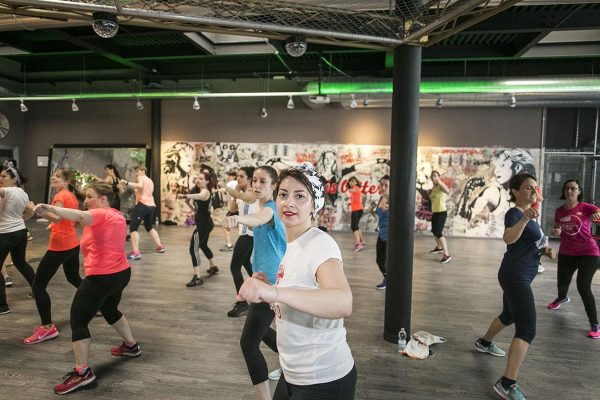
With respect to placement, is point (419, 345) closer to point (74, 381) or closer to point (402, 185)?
point (402, 185)

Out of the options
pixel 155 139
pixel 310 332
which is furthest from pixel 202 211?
pixel 155 139

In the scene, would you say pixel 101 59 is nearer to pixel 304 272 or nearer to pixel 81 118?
pixel 81 118

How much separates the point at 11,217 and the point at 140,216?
110 inches

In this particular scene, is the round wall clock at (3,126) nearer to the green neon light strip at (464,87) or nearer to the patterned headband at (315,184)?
the green neon light strip at (464,87)

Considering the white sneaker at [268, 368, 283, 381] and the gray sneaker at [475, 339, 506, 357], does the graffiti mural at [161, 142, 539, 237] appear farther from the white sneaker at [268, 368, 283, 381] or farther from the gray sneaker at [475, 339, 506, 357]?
the white sneaker at [268, 368, 283, 381]

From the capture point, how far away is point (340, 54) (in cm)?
897

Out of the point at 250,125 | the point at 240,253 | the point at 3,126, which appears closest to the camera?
the point at 240,253

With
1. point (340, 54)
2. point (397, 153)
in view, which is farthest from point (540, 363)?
point (340, 54)

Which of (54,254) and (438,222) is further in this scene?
(438,222)

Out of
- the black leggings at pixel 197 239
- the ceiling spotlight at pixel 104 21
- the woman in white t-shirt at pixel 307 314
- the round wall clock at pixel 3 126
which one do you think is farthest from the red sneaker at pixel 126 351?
the round wall clock at pixel 3 126

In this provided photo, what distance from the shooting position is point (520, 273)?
8.95ft

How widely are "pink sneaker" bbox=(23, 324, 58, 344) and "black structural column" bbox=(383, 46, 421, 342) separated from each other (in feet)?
10.1

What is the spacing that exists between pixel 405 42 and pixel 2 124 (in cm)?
1228

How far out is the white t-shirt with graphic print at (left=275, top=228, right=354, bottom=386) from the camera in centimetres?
139
